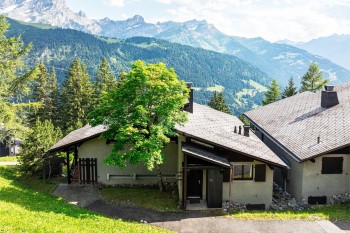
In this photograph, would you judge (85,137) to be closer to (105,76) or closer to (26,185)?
(26,185)

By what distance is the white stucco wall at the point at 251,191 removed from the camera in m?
21.6

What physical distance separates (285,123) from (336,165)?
721cm

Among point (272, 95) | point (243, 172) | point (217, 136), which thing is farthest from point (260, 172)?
point (272, 95)

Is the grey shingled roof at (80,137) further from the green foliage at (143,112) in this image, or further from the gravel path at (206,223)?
the gravel path at (206,223)

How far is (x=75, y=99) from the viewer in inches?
1953

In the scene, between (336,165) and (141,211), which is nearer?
(141,211)

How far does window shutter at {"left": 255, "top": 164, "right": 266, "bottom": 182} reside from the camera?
2150 cm

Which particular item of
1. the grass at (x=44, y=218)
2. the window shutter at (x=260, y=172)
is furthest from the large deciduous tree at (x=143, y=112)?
the window shutter at (x=260, y=172)

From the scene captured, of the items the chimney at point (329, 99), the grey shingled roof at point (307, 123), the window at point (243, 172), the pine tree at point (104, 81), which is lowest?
the window at point (243, 172)

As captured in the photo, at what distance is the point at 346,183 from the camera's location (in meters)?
22.4

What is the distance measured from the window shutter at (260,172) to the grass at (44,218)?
7.52m

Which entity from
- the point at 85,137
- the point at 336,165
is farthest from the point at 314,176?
the point at 85,137

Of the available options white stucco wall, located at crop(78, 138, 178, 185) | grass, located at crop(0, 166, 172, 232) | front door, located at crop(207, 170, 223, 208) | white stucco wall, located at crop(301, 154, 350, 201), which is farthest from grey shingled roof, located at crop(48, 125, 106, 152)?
white stucco wall, located at crop(301, 154, 350, 201)

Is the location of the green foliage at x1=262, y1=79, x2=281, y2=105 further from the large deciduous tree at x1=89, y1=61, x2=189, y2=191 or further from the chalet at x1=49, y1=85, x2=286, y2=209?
the large deciduous tree at x1=89, y1=61, x2=189, y2=191
